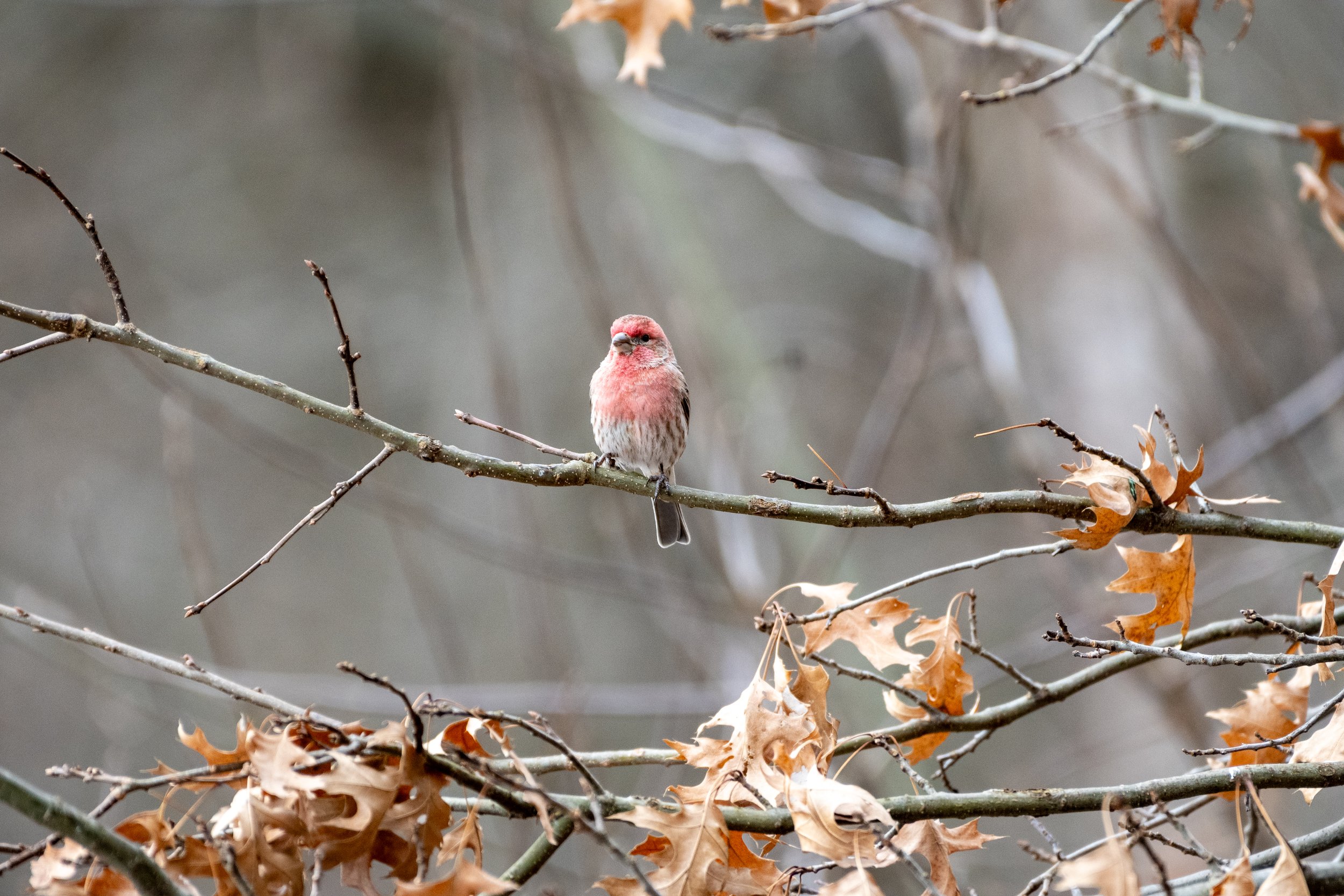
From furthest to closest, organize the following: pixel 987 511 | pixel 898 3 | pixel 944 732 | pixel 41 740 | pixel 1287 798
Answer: pixel 41 740 → pixel 1287 798 → pixel 898 3 → pixel 944 732 → pixel 987 511

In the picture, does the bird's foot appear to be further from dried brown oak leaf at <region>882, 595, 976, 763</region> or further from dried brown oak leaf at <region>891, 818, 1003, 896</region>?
dried brown oak leaf at <region>891, 818, 1003, 896</region>

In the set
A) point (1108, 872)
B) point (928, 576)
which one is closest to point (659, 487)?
point (928, 576)

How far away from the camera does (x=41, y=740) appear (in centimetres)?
985

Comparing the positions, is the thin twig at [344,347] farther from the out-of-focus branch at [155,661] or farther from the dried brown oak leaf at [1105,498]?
the dried brown oak leaf at [1105,498]

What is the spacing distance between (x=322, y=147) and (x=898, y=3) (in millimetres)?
9543

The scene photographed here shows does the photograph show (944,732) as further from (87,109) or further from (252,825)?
(87,109)

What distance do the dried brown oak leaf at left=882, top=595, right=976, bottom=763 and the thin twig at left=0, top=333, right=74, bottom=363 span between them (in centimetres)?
229

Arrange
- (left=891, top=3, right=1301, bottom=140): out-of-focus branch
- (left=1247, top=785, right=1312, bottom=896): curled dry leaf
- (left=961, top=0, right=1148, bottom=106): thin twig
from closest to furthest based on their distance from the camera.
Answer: (left=1247, top=785, right=1312, bottom=896): curled dry leaf, (left=961, top=0, right=1148, bottom=106): thin twig, (left=891, top=3, right=1301, bottom=140): out-of-focus branch

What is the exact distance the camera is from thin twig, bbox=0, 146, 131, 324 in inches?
93.4

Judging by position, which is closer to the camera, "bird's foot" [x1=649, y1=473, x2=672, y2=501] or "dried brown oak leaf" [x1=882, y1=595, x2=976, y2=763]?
"dried brown oak leaf" [x1=882, y1=595, x2=976, y2=763]

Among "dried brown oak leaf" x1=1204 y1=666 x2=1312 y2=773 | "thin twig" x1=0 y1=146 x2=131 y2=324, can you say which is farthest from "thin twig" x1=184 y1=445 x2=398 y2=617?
"dried brown oak leaf" x1=1204 y1=666 x2=1312 y2=773

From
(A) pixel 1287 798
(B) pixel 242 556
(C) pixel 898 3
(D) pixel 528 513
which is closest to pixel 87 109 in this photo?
(B) pixel 242 556

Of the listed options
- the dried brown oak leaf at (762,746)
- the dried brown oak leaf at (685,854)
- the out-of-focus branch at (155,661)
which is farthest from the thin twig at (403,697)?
the dried brown oak leaf at (762,746)

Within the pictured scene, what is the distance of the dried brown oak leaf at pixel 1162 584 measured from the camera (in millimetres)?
2750
